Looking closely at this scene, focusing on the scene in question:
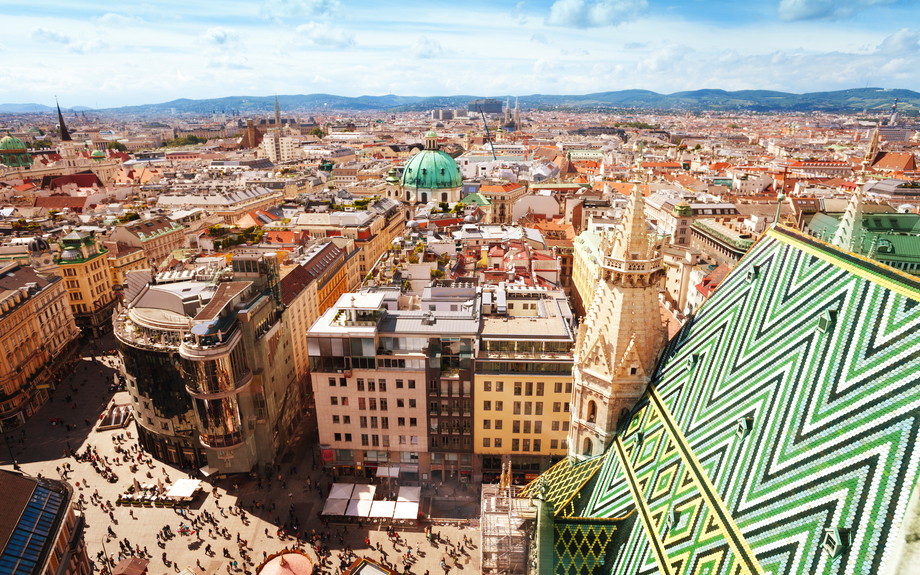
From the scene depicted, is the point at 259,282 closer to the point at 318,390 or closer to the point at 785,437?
the point at 318,390

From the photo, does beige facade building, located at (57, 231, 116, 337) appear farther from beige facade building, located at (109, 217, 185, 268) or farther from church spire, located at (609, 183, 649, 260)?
church spire, located at (609, 183, 649, 260)

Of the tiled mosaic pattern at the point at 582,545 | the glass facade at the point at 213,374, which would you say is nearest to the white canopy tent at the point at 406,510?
the glass facade at the point at 213,374

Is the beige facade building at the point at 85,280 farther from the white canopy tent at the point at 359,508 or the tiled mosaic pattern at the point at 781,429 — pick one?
the tiled mosaic pattern at the point at 781,429

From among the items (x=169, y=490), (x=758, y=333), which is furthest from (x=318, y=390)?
(x=758, y=333)

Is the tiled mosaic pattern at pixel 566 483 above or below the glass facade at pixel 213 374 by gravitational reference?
above

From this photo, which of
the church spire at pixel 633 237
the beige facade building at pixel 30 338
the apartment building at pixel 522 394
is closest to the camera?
the church spire at pixel 633 237

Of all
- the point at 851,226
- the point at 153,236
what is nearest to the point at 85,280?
the point at 153,236

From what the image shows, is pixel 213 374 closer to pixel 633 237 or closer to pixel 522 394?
pixel 522 394
